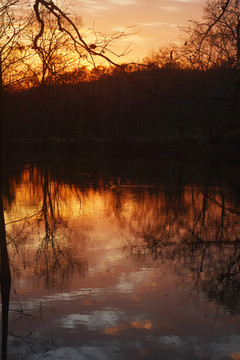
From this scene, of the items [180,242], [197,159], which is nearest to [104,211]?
[180,242]

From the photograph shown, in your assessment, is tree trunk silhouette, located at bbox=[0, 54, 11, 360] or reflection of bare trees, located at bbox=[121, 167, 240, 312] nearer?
Result: tree trunk silhouette, located at bbox=[0, 54, 11, 360]

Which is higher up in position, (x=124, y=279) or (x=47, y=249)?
(x=47, y=249)

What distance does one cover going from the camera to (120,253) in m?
11.4

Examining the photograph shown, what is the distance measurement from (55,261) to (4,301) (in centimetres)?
265

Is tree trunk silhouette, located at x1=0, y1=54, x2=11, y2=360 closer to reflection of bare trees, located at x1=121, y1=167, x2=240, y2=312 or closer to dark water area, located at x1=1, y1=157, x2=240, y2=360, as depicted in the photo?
dark water area, located at x1=1, y1=157, x2=240, y2=360

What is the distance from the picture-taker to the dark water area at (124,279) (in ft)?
21.4

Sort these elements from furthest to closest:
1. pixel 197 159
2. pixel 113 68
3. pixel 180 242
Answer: pixel 197 159, pixel 180 242, pixel 113 68

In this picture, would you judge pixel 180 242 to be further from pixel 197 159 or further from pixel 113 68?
pixel 197 159

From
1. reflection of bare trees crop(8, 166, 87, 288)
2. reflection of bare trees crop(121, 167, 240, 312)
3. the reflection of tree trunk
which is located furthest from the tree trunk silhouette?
reflection of bare trees crop(121, 167, 240, 312)

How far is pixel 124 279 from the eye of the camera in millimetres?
9422

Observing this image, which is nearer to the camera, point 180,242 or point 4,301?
point 4,301

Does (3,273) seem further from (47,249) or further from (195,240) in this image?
(195,240)

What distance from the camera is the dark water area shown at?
6.54 meters

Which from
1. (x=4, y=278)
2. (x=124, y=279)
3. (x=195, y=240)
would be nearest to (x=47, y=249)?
(x=4, y=278)
